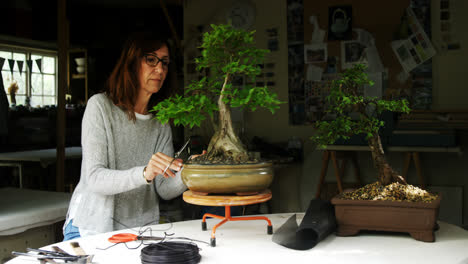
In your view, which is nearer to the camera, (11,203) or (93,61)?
(11,203)

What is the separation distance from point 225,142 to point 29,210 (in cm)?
136

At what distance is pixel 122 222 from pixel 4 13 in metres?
2.26

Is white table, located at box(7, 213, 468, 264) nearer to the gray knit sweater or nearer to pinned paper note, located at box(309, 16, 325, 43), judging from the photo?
the gray knit sweater

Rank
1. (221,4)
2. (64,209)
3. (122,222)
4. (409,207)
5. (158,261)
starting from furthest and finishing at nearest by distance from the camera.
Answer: (221,4) < (64,209) < (122,222) < (409,207) < (158,261)

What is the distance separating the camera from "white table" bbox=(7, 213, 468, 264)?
120cm

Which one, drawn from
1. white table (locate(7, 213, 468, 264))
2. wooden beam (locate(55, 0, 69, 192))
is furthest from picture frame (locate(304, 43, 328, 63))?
white table (locate(7, 213, 468, 264))

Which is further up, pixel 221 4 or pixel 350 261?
pixel 221 4

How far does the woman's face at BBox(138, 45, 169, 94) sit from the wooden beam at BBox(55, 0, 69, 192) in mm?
1889

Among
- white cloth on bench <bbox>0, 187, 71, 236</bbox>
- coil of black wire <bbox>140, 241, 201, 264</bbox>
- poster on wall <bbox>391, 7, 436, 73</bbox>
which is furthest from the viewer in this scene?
poster on wall <bbox>391, 7, 436, 73</bbox>

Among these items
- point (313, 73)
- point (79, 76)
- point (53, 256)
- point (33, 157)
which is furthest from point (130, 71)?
point (313, 73)

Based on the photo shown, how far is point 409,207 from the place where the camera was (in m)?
1.36

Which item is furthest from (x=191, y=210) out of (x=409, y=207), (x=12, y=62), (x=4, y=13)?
(x=409, y=207)

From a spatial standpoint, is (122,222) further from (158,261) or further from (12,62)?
(12,62)

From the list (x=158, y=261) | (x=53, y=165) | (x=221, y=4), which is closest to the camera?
(x=158, y=261)
